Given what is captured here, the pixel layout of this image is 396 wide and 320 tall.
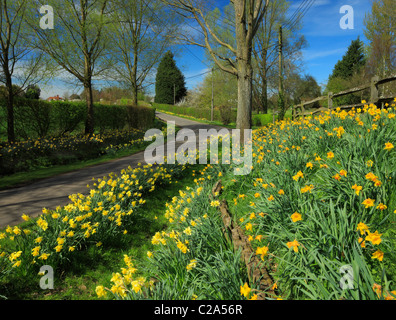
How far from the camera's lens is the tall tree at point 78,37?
10086 millimetres

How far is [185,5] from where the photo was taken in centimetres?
845

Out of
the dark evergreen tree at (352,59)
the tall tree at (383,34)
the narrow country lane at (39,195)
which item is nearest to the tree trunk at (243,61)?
the narrow country lane at (39,195)

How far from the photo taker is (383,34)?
855 inches

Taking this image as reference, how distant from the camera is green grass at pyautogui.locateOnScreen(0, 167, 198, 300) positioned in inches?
92.6

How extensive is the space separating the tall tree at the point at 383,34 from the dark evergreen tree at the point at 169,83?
37.2 meters

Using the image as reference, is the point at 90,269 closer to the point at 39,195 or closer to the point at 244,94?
the point at 39,195

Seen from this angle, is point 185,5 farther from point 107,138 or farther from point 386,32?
point 386,32

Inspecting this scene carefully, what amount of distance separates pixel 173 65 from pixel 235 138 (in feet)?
162

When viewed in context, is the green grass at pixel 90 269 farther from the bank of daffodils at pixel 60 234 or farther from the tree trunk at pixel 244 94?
the tree trunk at pixel 244 94

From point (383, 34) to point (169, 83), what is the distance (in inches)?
1597

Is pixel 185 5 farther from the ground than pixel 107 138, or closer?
farther from the ground

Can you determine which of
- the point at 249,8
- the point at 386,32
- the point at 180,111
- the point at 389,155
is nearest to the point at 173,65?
the point at 180,111

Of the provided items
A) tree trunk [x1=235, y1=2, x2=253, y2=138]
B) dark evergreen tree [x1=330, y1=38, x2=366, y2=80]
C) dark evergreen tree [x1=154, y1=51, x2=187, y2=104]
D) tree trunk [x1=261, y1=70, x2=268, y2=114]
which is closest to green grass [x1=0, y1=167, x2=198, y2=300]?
tree trunk [x1=235, y1=2, x2=253, y2=138]
